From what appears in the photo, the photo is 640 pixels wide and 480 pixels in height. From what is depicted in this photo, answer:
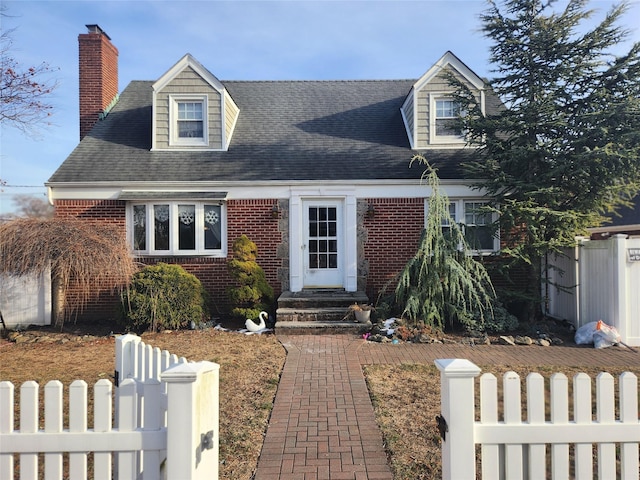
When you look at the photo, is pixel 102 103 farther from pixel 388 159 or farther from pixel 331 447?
pixel 331 447

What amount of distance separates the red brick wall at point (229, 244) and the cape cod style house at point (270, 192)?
0.08ft

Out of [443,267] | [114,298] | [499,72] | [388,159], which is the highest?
[499,72]

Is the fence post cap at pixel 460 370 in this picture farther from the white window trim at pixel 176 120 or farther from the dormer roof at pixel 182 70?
the dormer roof at pixel 182 70

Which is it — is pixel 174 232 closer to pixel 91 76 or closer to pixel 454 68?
pixel 91 76

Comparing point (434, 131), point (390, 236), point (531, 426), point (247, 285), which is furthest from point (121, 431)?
point (434, 131)

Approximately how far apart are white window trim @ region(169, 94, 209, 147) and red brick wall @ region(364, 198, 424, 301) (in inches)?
194

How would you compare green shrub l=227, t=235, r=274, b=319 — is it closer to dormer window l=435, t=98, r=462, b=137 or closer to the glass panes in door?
the glass panes in door

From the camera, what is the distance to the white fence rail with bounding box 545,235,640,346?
25.3 feet

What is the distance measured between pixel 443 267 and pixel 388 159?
367 centimetres

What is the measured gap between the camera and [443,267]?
28.2 feet

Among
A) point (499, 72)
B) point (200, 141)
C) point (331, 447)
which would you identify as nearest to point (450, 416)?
point (331, 447)

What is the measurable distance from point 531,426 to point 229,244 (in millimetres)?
8806

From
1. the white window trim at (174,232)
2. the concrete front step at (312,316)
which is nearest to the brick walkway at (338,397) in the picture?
the concrete front step at (312,316)

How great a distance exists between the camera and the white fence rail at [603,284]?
25.3 ft
